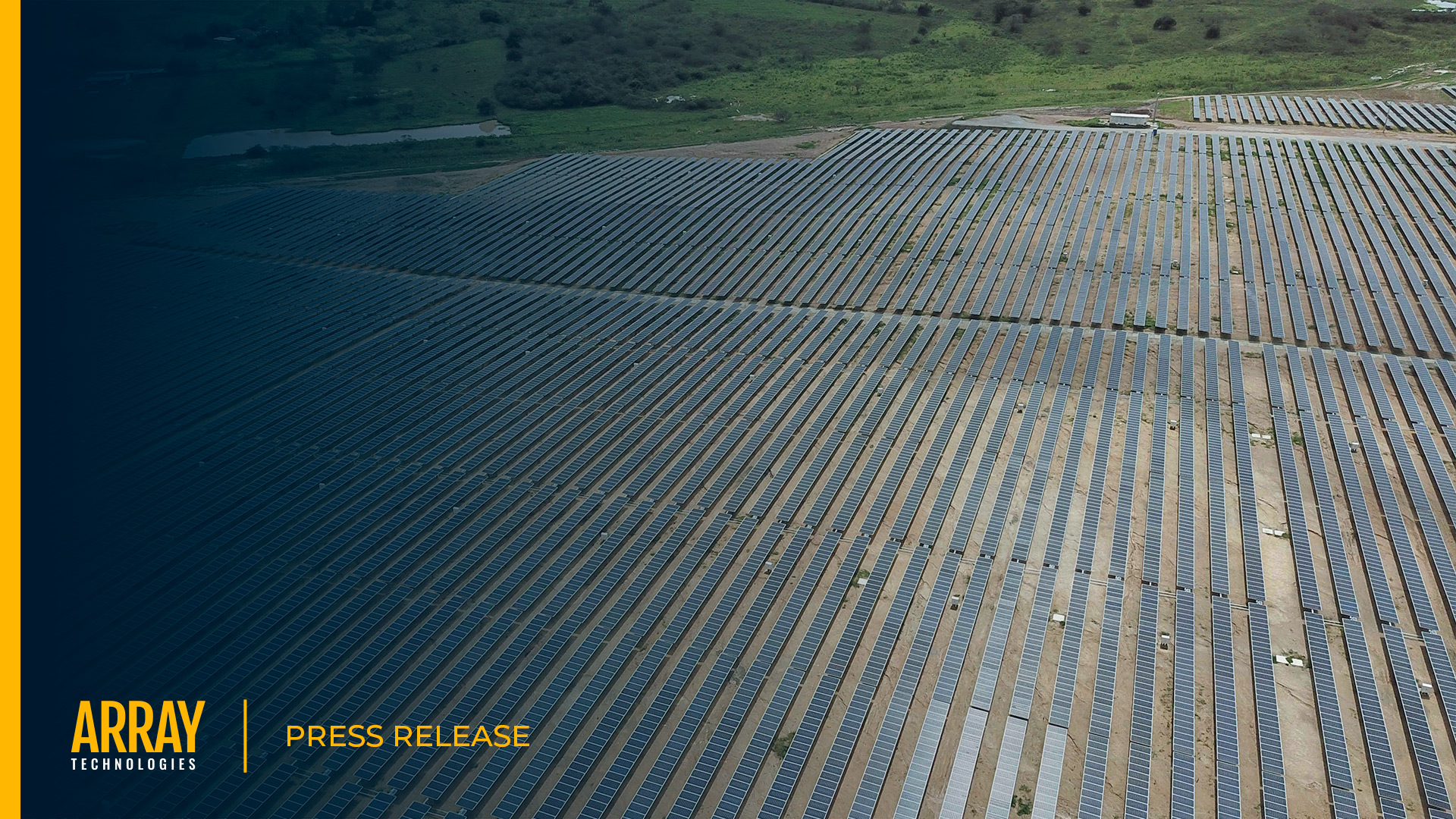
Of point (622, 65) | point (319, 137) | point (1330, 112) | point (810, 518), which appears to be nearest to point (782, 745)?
point (810, 518)

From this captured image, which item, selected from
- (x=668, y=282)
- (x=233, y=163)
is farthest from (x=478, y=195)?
(x=233, y=163)

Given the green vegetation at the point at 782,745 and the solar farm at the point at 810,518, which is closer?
the solar farm at the point at 810,518

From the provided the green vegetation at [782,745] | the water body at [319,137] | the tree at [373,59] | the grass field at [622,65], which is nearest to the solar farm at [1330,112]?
the grass field at [622,65]

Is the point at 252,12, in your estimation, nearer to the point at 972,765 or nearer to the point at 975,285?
the point at 975,285

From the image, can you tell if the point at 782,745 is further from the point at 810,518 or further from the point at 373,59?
the point at 373,59

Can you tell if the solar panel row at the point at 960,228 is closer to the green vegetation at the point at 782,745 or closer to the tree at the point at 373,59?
the green vegetation at the point at 782,745
